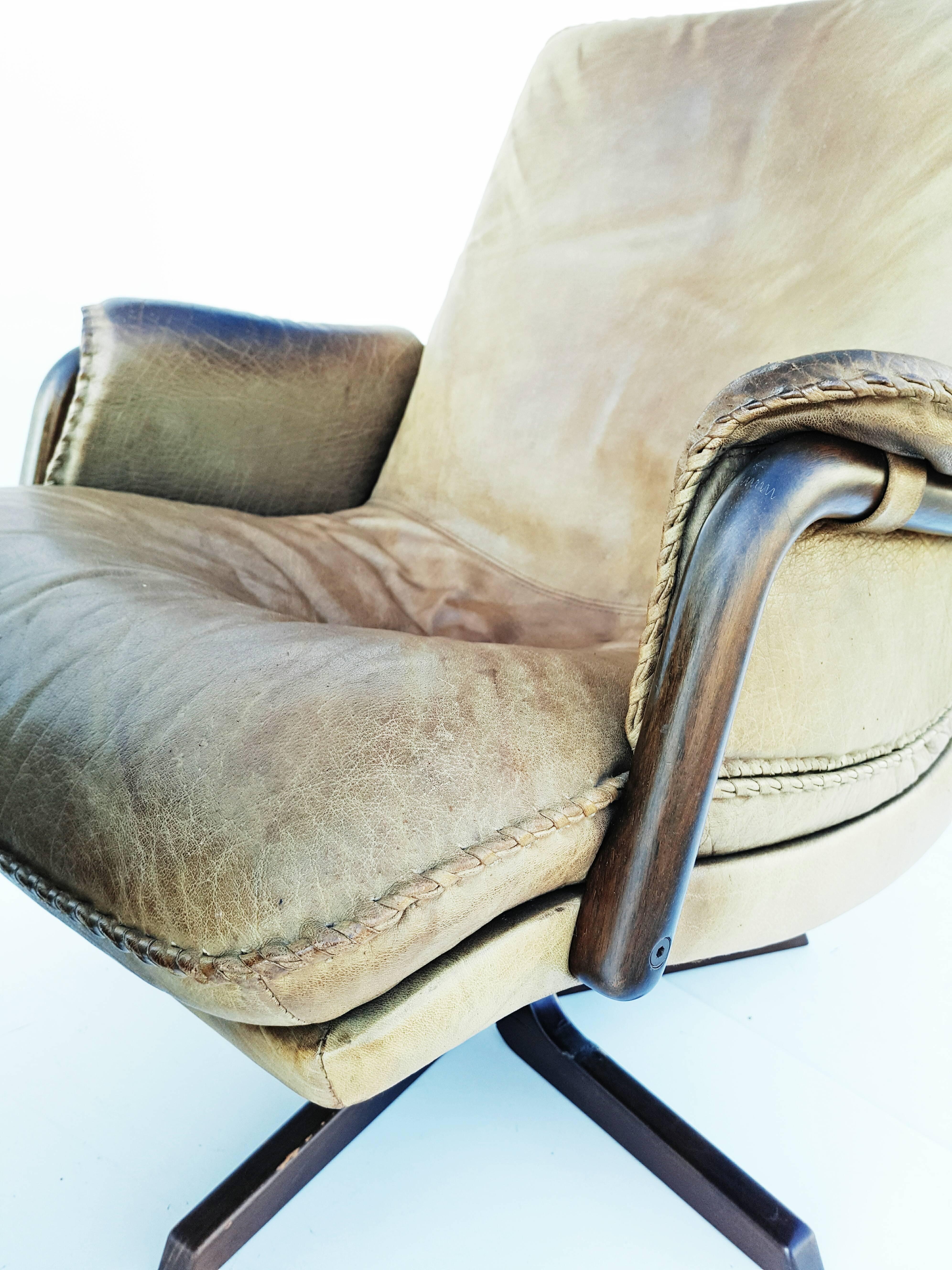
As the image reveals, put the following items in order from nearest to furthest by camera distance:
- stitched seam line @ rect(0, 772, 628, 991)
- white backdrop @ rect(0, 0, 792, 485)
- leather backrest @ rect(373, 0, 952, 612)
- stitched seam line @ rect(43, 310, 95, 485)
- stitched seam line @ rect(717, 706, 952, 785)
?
1. stitched seam line @ rect(0, 772, 628, 991)
2. stitched seam line @ rect(717, 706, 952, 785)
3. leather backrest @ rect(373, 0, 952, 612)
4. stitched seam line @ rect(43, 310, 95, 485)
5. white backdrop @ rect(0, 0, 792, 485)

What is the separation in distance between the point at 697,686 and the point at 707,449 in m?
0.12

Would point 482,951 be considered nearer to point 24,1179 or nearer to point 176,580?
point 176,580

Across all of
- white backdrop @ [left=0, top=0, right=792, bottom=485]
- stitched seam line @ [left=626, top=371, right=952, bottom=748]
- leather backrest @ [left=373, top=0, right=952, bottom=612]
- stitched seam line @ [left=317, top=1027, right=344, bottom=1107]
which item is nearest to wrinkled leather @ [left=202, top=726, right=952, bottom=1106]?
stitched seam line @ [left=317, top=1027, right=344, bottom=1107]

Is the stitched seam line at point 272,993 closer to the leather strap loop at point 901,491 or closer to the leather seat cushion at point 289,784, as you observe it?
the leather seat cushion at point 289,784

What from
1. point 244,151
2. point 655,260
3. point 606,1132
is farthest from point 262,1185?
point 244,151

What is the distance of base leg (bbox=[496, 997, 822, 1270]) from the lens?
73 cm

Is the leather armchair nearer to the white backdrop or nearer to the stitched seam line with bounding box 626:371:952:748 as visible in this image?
the stitched seam line with bounding box 626:371:952:748

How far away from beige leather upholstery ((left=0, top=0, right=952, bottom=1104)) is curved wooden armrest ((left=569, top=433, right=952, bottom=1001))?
2cm

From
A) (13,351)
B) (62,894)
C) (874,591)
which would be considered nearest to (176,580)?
Result: (62,894)

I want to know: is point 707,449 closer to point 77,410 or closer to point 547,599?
point 547,599

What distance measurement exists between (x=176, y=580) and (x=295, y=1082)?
0.38 m

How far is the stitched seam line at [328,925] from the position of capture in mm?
442

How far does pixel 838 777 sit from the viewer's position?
2.05 ft

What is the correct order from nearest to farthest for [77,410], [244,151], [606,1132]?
[606,1132] → [77,410] → [244,151]
